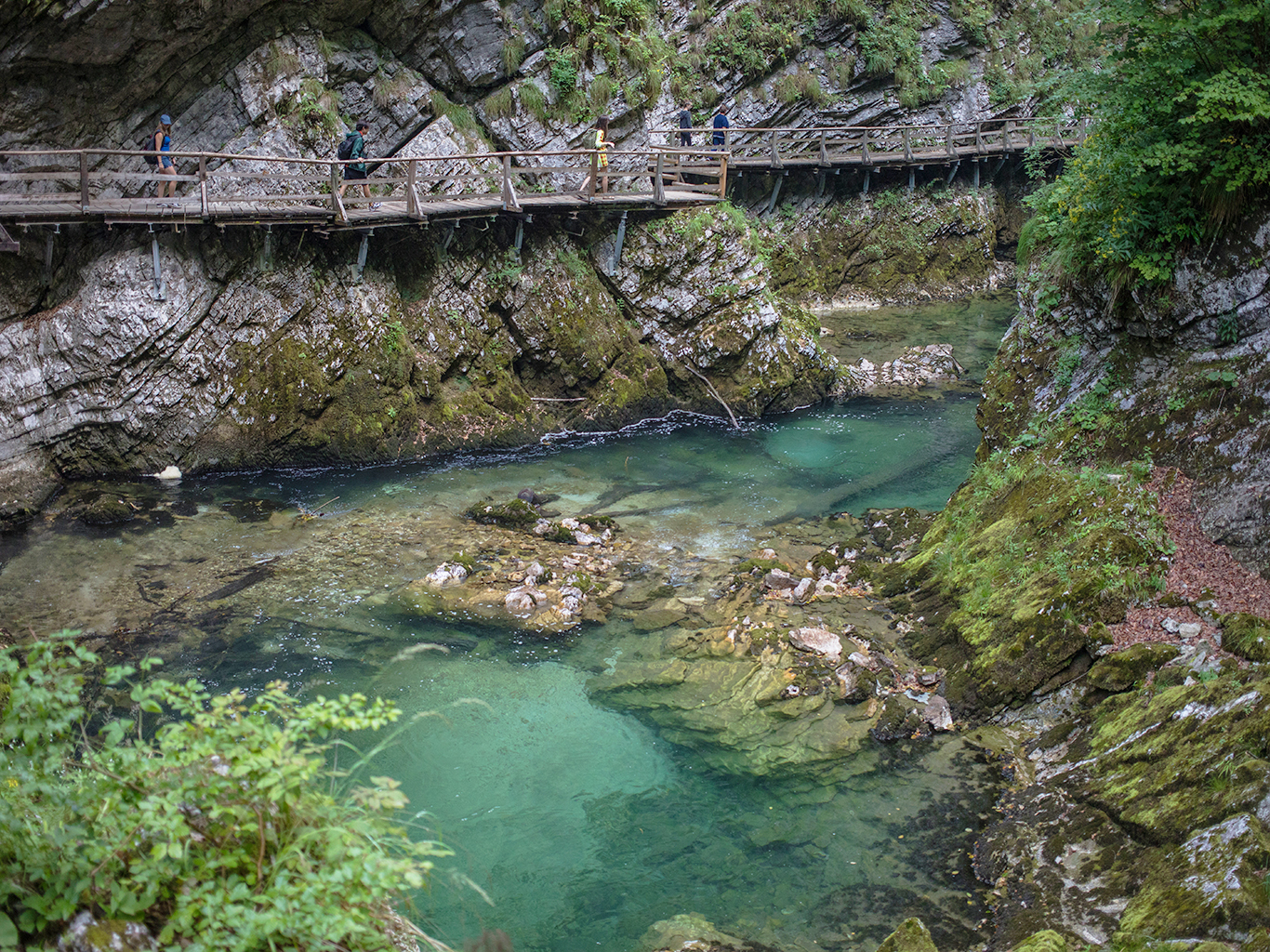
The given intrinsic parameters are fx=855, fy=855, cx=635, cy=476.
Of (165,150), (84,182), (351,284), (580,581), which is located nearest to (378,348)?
(351,284)

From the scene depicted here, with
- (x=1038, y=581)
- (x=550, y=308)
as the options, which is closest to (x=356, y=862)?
(x=1038, y=581)

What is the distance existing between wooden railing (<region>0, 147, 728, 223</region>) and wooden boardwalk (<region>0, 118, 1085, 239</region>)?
2 centimetres

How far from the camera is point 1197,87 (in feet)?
26.5

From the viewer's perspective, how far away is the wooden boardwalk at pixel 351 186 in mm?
13617

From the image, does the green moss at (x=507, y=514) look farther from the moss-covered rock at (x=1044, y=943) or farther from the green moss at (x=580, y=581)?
the moss-covered rock at (x=1044, y=943)

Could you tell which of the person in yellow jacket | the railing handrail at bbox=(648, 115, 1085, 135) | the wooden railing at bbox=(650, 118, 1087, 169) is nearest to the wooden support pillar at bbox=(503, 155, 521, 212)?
the person in yellow jacket

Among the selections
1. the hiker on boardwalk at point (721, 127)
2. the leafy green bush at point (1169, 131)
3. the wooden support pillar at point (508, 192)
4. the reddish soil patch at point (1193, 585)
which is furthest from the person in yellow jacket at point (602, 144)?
the reddish soil patch at point (1193, 585)

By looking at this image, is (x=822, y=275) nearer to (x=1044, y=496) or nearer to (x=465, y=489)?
(x=465, y=489)

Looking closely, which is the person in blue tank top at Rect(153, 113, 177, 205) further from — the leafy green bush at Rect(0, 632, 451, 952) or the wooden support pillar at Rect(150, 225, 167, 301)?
the leafy green bush at Rect(0, 632, 451, 952)

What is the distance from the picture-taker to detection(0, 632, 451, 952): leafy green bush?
10.0ft

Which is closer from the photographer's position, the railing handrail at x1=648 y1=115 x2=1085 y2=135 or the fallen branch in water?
the fallen branch in water

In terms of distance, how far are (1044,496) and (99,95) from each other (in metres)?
16.2

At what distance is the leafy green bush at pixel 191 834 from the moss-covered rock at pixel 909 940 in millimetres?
3227

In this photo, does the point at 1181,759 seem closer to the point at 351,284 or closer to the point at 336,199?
the point at 336,199
